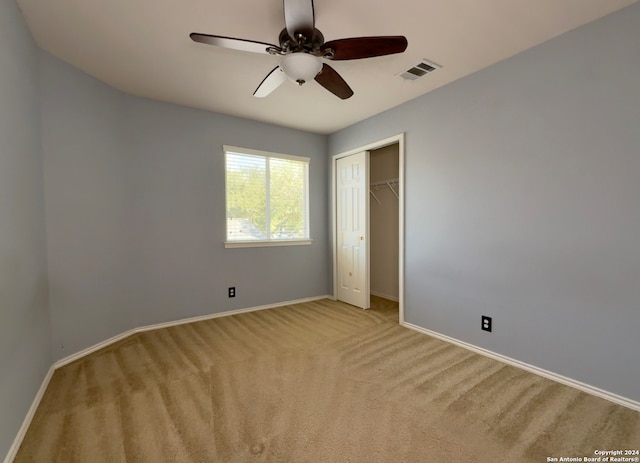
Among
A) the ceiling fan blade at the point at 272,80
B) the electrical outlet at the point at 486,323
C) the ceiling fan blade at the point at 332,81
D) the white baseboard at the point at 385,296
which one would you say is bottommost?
the white baseboard at the point at 385,296

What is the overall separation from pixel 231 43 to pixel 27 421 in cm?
256

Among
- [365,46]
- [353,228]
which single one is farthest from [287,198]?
[365,46]

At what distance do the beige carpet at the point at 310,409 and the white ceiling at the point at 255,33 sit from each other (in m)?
2.56

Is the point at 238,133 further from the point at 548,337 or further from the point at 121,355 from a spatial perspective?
the point at 548,337

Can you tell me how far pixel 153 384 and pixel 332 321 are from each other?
1.94 meters

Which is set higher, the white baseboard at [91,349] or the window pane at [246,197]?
the window pane at [246,197]

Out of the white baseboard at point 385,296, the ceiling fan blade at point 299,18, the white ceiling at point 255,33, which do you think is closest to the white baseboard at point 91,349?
the white baseboard at point 385,296

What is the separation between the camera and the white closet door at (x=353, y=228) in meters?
3.84

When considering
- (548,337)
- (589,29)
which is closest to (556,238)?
(548,337)

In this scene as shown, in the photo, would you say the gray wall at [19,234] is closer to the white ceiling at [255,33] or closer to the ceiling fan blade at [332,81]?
the white ceiling at [255,33]

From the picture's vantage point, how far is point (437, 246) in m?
2.92

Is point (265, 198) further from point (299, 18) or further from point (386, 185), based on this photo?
point (299, 18)

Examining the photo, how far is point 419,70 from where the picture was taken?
253 cm

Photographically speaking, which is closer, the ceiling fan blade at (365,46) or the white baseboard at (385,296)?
the ceiling fan blade at (365,46)
